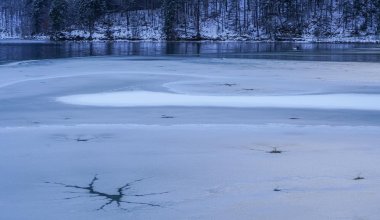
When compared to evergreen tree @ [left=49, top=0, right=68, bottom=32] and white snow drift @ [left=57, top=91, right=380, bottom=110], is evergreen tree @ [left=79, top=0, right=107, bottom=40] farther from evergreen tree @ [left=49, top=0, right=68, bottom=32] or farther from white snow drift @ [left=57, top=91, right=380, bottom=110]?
white snow drift @ [left=57, top=91, right=380, bottom=110]

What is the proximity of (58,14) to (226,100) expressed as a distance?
64.6 metres

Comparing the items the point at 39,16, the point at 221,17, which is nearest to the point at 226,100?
the point at 221,17

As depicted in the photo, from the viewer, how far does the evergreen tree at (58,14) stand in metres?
70.4

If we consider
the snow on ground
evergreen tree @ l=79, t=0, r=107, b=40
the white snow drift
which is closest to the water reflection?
the white snow drift

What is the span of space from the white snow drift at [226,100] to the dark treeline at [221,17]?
186ft

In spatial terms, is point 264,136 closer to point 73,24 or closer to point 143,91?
point 143,91

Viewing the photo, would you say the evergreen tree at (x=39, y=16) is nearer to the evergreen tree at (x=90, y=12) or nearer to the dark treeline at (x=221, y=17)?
the dark treeline at (x=221, y=17)

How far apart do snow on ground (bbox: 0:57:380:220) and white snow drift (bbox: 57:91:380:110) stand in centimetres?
6

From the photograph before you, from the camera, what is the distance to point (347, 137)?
6.61 m

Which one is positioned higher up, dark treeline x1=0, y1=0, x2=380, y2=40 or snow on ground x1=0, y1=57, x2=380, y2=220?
dark treeline x1=0, y1=0, x2=380, y2=40

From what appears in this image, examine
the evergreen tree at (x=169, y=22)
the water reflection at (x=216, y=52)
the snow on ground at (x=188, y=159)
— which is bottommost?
the snow on ground at (x=188, y=159)

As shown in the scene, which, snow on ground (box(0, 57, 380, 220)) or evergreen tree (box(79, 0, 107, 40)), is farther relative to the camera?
evergreen tree (box(79, 0, 107, 40))

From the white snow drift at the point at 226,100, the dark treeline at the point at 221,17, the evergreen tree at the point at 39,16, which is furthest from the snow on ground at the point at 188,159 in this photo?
the evergreen tree at the point at 39,16

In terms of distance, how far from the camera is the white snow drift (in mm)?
9742
